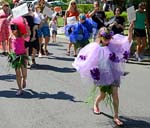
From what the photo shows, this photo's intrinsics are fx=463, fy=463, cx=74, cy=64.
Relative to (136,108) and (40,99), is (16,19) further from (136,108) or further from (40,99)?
(136,108)

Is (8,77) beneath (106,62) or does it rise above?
beneath

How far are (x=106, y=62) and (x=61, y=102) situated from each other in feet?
6.55

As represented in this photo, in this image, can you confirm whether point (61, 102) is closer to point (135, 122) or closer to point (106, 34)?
point (135, 122)

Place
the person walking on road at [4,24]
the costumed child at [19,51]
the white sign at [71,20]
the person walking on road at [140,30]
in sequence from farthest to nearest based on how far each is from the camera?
the person walking on road at [4,24]
the white sign at [71,20]
the person walking on road at [140,30]
the costumed child at [19,51]

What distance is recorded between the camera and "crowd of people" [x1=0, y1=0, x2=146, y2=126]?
7.46 meters

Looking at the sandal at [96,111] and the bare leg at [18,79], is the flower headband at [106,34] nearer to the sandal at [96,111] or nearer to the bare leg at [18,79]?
the sandal at [96,111]

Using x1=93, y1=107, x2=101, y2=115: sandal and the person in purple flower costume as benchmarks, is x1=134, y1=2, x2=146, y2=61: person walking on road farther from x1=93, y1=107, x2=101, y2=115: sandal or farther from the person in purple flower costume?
the person in purple flower costume

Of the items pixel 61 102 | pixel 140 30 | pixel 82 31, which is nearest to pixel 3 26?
pixel 82 31

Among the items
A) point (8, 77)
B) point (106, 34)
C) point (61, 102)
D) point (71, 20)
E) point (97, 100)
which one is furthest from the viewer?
point (71, 20)

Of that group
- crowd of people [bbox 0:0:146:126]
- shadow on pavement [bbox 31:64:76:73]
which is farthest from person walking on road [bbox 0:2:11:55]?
shadow on pavement [bbox 31:64:76:73]

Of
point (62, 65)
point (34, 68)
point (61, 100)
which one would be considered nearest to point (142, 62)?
point (62, 65)

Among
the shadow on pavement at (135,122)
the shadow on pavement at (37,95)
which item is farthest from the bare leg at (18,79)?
the shadow on pavement at (135,122)

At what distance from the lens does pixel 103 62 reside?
24.4 feet

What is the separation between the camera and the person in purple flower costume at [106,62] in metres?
7.43
